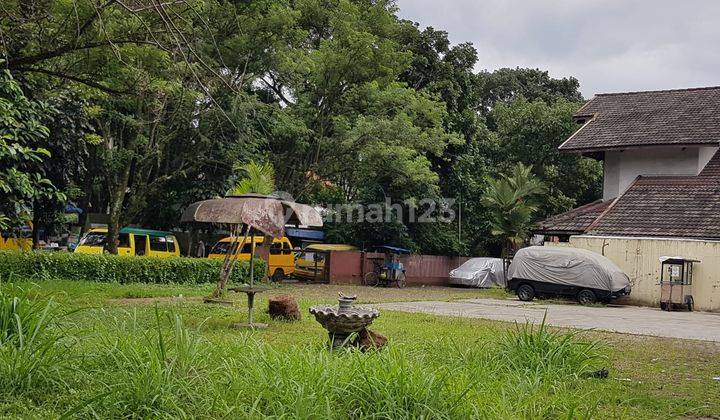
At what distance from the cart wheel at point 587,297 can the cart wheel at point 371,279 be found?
926cm

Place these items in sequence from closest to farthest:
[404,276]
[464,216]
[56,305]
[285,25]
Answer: [56,305]
[285,25]
[404,276]
[464,216]

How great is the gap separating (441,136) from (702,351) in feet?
51.8

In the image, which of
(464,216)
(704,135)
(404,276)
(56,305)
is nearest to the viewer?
(56,305)

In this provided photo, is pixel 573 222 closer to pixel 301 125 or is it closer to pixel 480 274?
pixel 480 274

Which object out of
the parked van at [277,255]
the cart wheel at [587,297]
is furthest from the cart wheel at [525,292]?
the parked van at [277,255]

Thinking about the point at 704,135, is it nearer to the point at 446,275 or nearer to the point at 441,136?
the point at 441,136

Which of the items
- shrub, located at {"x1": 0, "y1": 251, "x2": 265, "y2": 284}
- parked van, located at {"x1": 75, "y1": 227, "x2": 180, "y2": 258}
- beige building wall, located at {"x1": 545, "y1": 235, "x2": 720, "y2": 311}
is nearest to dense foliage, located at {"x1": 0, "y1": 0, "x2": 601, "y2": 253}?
parked van, located at {"x1": 75, "y1": 227, "x2": 180, "y2": 258}

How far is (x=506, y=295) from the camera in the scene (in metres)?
24.7

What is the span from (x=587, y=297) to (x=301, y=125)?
10667 mm

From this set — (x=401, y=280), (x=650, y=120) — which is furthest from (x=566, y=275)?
(x=401, y=280)

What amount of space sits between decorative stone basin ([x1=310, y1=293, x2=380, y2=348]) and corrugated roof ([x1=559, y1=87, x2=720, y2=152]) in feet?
62.7

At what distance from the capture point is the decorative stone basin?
7.81 metres

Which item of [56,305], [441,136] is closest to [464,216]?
[441,136]

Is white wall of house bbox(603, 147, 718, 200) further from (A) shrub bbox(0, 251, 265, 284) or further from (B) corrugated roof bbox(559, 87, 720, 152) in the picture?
(A) shrub bbox(0, 251, 265, 284)
